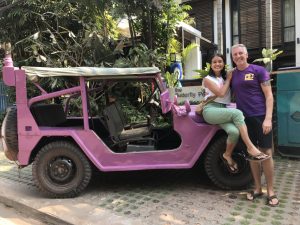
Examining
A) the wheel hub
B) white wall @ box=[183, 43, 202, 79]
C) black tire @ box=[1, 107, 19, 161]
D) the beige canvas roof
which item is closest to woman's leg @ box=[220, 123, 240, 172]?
the beige canvas roof

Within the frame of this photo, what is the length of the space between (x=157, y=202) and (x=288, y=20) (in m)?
14.7

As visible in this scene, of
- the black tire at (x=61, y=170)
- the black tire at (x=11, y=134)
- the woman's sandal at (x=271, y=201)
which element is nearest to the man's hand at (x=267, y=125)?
the woman's sandal at (x=271, y=201)

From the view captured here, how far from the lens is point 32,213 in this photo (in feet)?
15.9

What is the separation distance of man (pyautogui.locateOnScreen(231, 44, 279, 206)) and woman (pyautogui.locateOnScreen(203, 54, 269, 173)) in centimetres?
13

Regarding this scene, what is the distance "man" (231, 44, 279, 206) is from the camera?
14.9 feet

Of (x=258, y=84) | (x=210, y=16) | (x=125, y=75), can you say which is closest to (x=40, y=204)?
(x=125, y=75)

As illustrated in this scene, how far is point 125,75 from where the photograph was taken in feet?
17.2

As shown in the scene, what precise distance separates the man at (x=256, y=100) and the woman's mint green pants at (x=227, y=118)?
16 centimetres

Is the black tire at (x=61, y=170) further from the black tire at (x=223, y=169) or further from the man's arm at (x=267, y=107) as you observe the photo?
the man's arm at (x=267, y=107)

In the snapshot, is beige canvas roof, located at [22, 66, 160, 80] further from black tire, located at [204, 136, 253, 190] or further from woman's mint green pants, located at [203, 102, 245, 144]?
black tire, located at [204, 136, 253, 190]

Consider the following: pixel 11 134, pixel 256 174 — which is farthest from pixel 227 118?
pixel 11 134

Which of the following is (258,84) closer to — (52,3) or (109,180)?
(109,180)

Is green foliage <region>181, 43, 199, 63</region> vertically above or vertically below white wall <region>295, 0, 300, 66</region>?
below

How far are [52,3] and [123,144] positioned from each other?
664 cm
